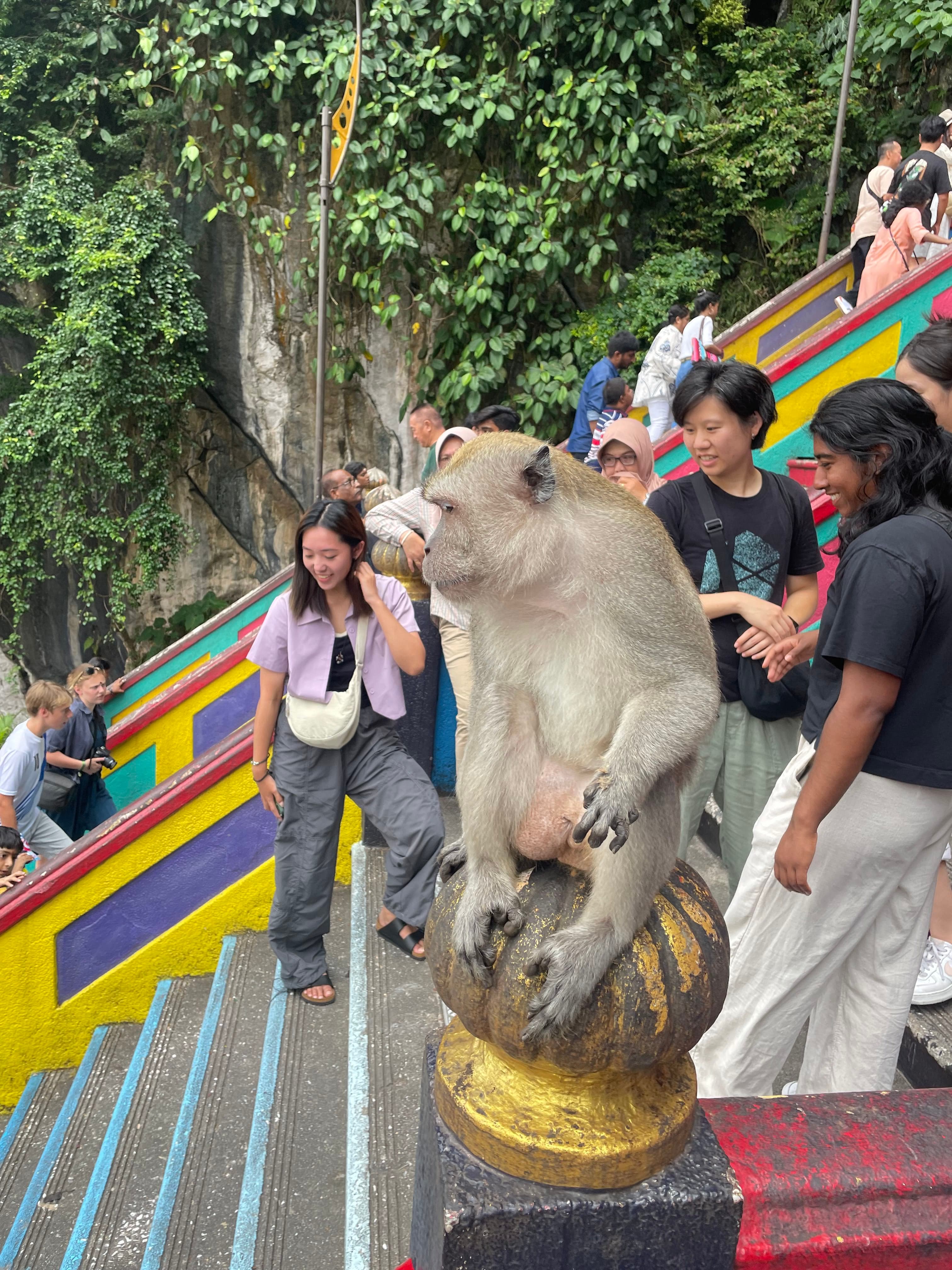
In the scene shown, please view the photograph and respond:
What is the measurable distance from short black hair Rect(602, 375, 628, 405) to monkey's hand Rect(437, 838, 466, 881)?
4.42 meters

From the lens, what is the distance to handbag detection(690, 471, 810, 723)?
7.55 feet

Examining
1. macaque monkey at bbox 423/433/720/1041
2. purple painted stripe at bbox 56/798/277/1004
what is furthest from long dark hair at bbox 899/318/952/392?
purple painted stripe at bbox 56/798/277/1004

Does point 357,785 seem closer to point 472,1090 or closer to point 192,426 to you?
point 472,1090

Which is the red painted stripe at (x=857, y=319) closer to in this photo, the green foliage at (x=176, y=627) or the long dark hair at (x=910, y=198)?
the long dark hair at (x=910, y=198)

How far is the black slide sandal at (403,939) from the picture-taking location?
336 cm

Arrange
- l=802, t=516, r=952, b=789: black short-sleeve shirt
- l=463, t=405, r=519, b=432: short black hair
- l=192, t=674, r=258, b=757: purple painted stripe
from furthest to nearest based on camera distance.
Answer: l=192, t=674, r=258, b=757: purple painted stripe, l=463, t=405, r=519, b=432: short black hair, l=802, t=516, r=952, b=789: black short-sleeve shirt

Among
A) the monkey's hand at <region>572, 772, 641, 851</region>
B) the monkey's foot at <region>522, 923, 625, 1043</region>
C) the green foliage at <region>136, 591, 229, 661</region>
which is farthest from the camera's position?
the green foliage at <region>136, 591, 229, 661</region>

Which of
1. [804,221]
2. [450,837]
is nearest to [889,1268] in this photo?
[450,837]

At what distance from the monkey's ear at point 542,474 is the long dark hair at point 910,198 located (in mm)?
5021

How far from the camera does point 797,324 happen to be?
22.9 feet

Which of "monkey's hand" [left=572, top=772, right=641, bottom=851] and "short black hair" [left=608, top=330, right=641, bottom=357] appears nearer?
"monkey's hand" [left=572, top=772, right=641, bottom=851]

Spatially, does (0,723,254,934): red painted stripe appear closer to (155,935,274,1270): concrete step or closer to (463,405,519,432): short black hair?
(155,935,274,1270): concrete step

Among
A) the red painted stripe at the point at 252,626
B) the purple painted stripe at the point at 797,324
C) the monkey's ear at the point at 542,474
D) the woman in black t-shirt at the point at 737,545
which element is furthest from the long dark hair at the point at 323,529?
the purple painted stripe at the point at 797,324

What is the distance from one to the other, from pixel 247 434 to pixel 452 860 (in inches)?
376
